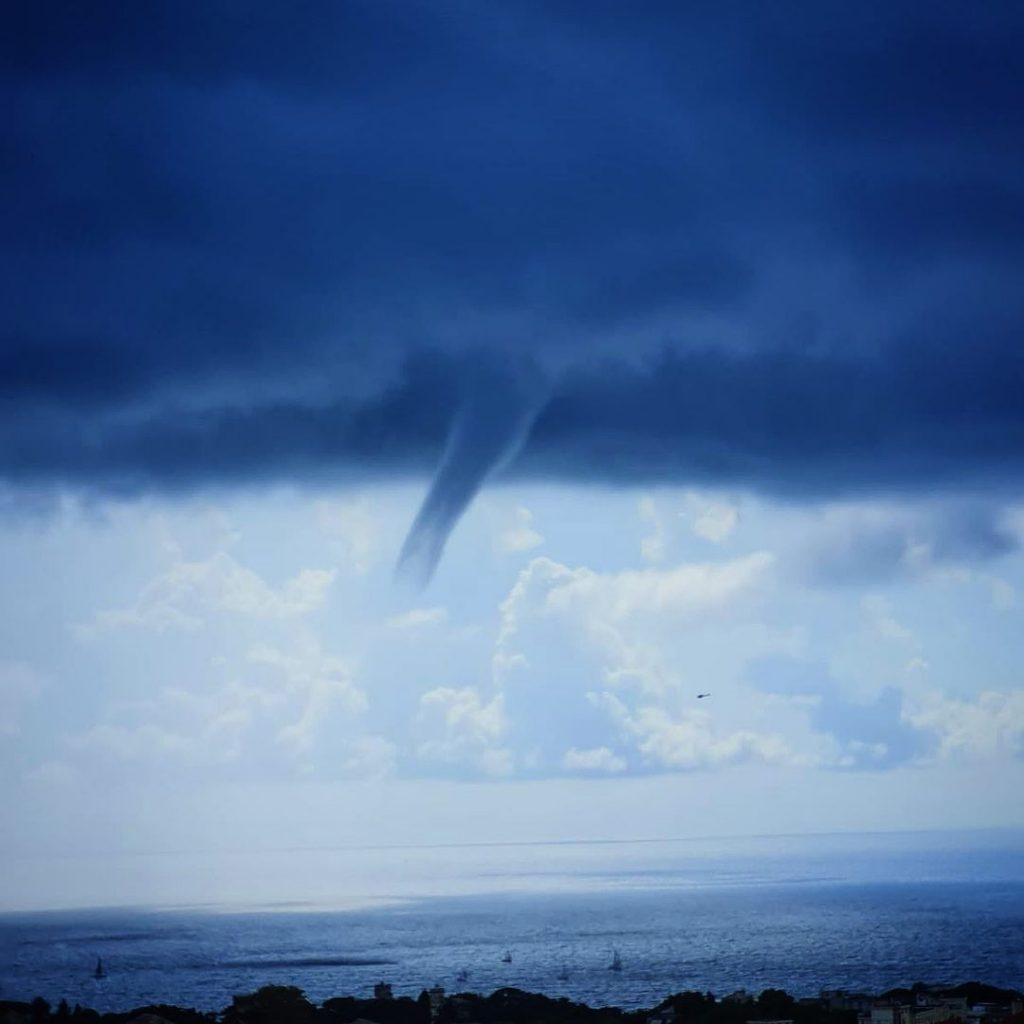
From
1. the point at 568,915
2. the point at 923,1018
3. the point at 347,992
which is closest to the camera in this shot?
the point at 923,1018

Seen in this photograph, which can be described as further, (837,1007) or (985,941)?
(985,941)

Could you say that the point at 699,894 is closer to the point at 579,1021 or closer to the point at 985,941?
the point at 985,941

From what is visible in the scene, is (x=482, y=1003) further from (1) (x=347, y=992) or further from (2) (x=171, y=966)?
(2) (x=171, y=966)

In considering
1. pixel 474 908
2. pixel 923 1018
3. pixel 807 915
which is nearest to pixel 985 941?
pixel 807 915

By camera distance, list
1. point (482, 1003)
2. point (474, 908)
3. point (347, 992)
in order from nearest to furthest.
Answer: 1. point (482, 1003)
2. point (347, 992)
3. point (474, 908)

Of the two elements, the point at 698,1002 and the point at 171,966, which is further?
the point at 171,966

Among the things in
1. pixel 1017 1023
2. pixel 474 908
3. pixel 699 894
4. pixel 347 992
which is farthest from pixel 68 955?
pixel 699 894

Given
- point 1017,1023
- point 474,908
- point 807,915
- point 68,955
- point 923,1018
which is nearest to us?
point 1017,1023

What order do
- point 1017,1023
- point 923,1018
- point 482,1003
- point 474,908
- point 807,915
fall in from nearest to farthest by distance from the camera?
1. point 1017,1023
2. point 923,1018
3. point 482,1003
4. point 807,915
5. point 474,908

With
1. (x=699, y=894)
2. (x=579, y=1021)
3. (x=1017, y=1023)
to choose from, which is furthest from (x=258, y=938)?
(x=1017, y=1023)
